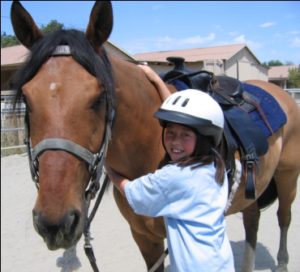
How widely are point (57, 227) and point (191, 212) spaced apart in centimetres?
59

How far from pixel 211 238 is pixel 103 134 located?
668 millimetres

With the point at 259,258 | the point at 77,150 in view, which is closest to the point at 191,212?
the point at 77,150

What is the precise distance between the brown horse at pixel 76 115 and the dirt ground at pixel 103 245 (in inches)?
83.1

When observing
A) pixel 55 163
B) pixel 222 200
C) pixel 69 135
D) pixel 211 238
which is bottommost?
pixel 211 238

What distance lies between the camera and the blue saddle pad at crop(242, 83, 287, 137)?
2.91 meters

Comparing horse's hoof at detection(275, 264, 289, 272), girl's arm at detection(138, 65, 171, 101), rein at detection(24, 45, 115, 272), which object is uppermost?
girl's arm at detection(138, 65, 171, 101)

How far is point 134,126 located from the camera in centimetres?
207

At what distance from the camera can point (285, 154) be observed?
3498mm

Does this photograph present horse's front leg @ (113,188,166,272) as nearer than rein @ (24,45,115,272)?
No

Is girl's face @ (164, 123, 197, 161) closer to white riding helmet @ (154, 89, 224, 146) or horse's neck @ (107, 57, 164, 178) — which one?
white riding helmet @ (154, 89, 224, 146)

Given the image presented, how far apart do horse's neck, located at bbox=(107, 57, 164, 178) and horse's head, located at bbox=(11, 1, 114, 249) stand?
23cm

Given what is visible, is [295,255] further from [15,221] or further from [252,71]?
[252,71]

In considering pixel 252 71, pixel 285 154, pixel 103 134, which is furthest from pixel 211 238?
pixel 252 71

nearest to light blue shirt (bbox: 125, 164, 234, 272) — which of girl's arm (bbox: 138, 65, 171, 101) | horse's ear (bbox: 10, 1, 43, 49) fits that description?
girl's arm (bbox: 138, 65, 171, 101)
